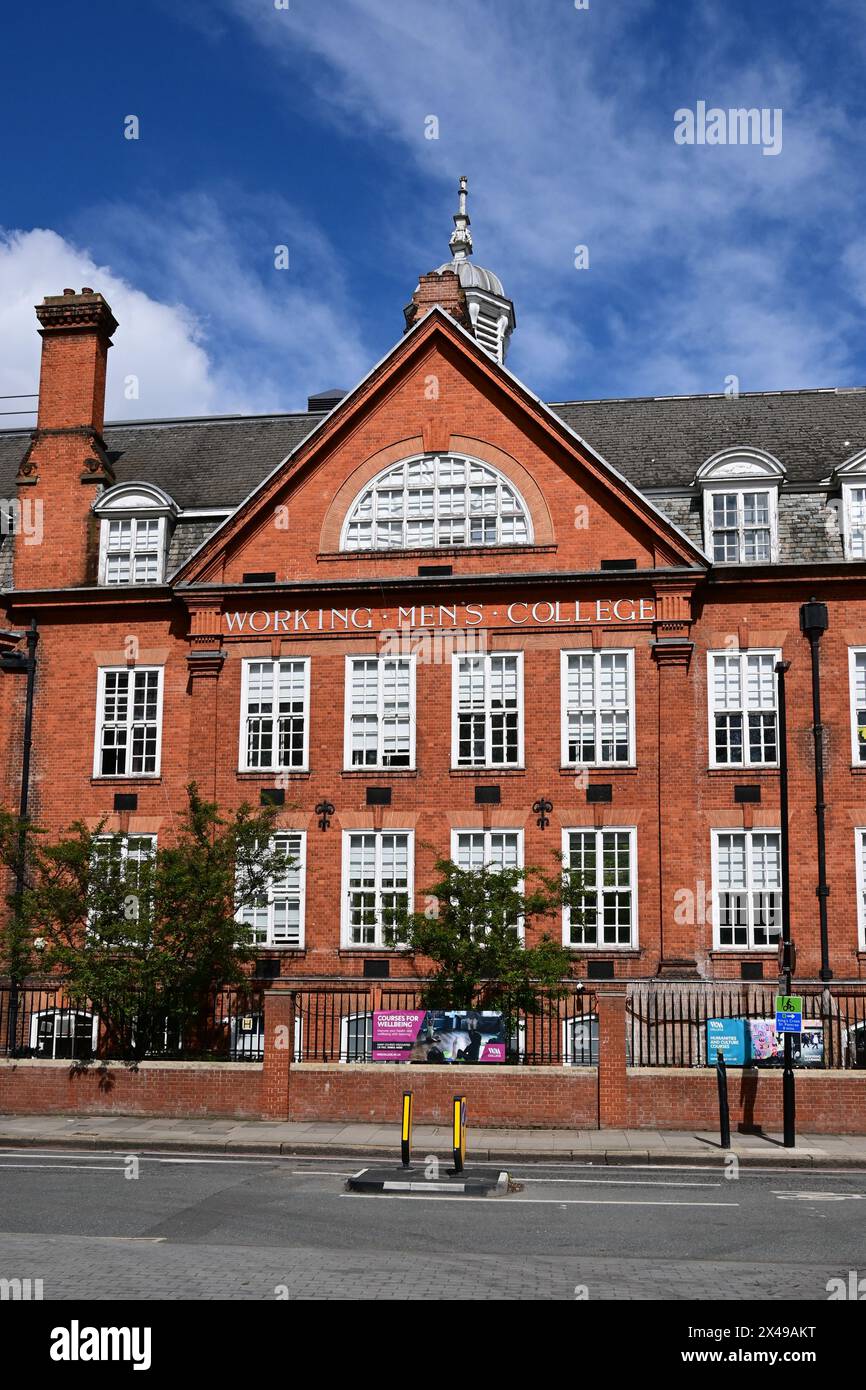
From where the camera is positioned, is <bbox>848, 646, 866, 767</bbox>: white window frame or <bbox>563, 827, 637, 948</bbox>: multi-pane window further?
<bbox>848, 646, 866, 767</bbox>: white window frame

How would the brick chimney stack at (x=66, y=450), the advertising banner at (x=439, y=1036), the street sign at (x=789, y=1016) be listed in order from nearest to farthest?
the street sign at (x=789, y=1016)
the advertising banner at (x=439, y=1036)
the brick chimney stack at (x=66, y=450)

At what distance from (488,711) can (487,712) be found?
3 cm

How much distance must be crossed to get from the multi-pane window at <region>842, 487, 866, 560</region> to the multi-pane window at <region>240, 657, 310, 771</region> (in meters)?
11.6

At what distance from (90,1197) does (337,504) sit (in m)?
17.5

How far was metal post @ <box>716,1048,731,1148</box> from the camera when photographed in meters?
20.0

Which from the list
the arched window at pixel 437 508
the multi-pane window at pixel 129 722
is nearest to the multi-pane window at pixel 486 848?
the arched window at pixel 437 508

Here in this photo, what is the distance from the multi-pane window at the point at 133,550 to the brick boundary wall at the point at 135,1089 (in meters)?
11.9

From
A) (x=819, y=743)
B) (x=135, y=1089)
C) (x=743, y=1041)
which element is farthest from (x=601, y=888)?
(x=135, y=1089)

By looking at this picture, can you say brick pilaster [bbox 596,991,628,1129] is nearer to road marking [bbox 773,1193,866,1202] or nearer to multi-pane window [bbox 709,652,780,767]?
road marking [bbox 773,1193,866,1202]

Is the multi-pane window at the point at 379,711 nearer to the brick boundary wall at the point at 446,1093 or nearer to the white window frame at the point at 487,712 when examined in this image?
the white window frame at the point at 487,712

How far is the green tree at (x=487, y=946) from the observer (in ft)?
77.5

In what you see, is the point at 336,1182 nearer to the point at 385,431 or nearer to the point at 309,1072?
the point at 309,1072

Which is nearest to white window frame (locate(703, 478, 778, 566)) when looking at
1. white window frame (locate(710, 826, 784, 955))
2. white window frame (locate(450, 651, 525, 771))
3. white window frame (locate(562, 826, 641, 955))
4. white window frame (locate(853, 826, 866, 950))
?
white window frame (locate(450, 651, 525, 771))

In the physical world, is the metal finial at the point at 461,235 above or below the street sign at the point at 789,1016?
above
